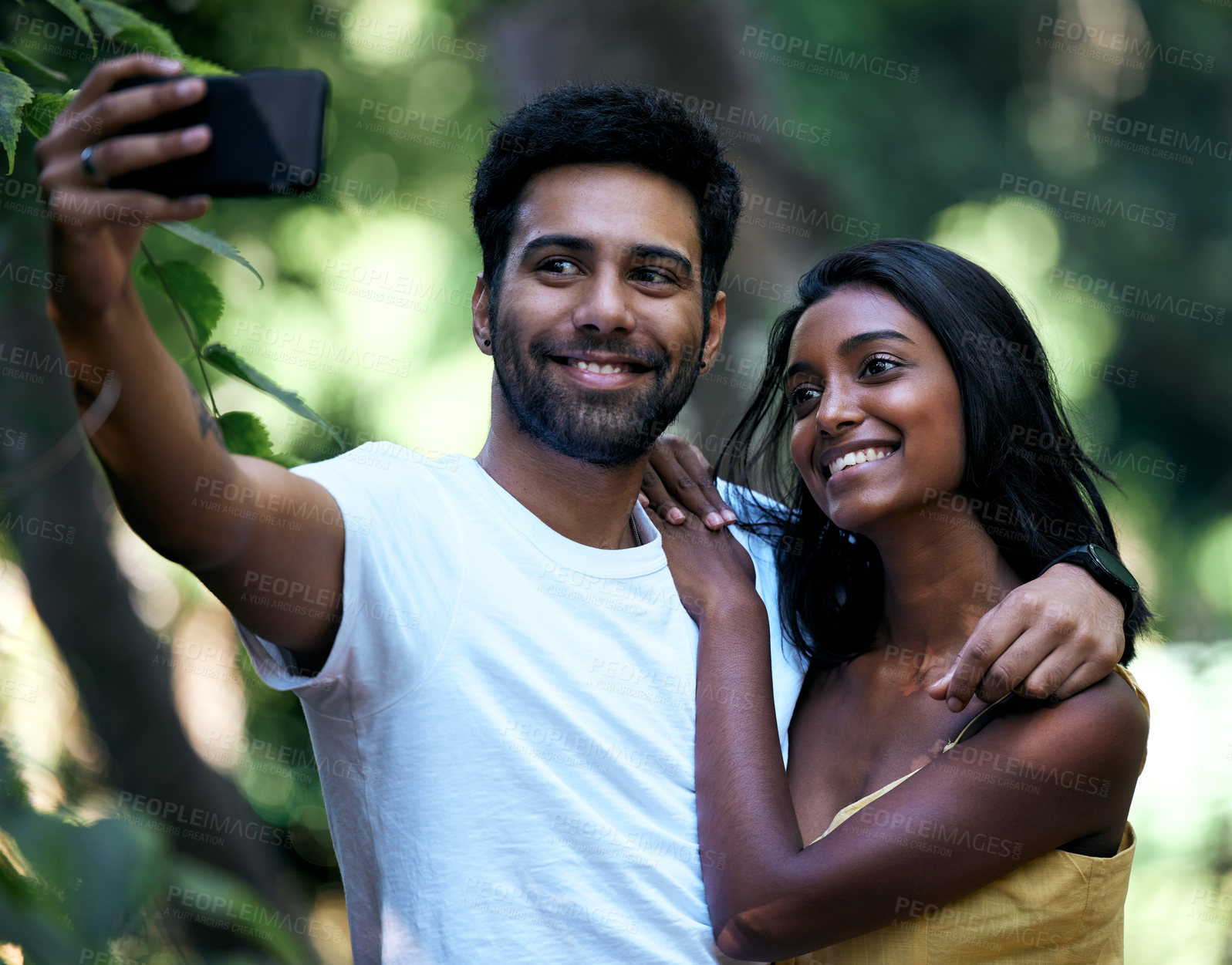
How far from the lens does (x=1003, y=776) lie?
6.19 ft

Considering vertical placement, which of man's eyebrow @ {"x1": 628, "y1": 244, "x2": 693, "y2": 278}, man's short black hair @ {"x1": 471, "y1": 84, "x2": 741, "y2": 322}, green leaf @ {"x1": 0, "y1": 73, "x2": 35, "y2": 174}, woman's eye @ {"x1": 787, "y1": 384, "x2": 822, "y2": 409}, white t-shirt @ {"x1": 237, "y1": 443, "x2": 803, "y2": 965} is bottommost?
white t-shirt @ {"x1": 237, "y1": 443, "x2": 803, "y2": 965}

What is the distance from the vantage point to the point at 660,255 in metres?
2.23

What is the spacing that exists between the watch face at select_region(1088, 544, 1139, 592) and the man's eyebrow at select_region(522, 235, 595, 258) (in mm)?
1138

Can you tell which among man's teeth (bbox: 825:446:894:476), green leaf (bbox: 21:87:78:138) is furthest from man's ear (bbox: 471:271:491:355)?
green leaf (bbox: 21:87:78:138)

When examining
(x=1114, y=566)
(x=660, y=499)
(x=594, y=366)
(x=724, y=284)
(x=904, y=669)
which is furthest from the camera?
(x=724, y=284)

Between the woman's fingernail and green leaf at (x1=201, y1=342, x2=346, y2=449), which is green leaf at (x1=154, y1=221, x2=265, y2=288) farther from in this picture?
the woman's fingernail

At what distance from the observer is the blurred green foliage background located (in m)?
3.73

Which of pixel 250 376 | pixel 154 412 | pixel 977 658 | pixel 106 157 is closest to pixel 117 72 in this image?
pixel 106 157

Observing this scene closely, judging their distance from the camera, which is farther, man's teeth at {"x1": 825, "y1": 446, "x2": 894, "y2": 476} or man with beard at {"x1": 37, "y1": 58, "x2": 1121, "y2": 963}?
man's teeth at {"x1": 825, "y1": 446, "x2": 894, "y2": 476}

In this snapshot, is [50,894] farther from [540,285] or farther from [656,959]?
[540,285]

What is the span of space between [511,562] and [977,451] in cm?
100

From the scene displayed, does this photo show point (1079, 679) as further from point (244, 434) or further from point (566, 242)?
point (244, 434)

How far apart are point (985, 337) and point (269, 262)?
662 cm

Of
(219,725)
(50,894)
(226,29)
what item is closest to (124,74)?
(50,894)
